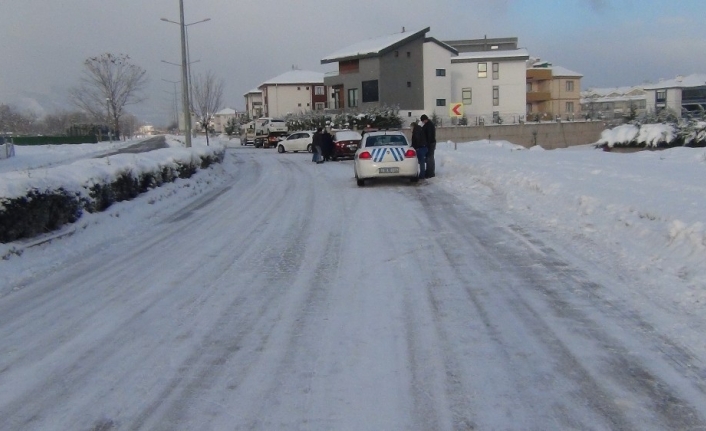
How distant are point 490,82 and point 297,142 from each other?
28.4m

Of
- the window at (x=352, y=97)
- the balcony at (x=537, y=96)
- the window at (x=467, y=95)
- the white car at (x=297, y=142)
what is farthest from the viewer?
the balcony at (x=537, y=96)

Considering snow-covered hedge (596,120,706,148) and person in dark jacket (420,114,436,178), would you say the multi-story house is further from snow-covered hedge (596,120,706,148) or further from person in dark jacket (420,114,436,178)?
person in dark jacket (420,114,436,178)

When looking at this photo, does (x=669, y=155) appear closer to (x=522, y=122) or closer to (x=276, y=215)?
(x=276, y=215)

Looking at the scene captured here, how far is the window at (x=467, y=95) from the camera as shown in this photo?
65.8 m

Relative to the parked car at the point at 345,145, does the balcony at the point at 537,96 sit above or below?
above

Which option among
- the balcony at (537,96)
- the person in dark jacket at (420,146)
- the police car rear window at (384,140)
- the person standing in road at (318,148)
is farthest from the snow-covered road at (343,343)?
the balcony at (537,96)

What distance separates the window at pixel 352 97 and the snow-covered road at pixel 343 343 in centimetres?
5232

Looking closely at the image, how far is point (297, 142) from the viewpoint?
44.5 m

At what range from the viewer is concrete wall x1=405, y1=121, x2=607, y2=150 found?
52.3m

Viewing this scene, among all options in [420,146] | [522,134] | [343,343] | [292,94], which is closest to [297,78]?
[292,94]

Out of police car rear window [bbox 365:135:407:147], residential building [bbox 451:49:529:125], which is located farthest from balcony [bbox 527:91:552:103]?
police car rear window [bbox 365:135:407:147]

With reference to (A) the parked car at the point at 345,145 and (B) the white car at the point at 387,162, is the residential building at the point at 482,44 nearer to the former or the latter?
(A) the parked car at the point at 345,145

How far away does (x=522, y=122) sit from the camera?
176 feet

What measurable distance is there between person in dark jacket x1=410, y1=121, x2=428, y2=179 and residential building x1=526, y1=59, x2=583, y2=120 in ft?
173
